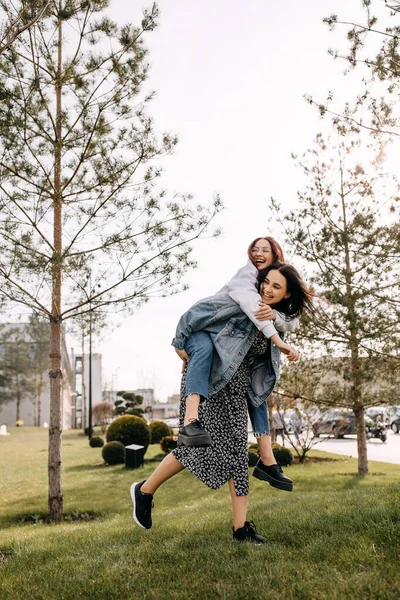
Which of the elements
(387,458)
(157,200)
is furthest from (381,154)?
(387,458)

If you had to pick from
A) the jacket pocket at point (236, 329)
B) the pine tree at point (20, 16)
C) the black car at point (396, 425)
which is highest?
the pine tree at point (20, 16)

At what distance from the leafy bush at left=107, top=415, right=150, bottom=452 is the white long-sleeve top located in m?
17.7

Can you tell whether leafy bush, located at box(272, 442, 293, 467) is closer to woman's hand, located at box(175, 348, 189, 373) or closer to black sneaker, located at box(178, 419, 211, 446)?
woman's hand, located at box(175, 348, 189, 373)

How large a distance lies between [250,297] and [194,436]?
0.93m

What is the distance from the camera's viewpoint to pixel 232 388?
149 inches

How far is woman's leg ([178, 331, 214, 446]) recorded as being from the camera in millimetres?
3342

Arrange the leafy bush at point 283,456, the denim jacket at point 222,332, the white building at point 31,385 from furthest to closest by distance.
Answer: the white building at point 31,385 < the leafy bush at point 283,456 < the denim jacket at point 222,332

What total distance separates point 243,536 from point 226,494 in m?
8.74

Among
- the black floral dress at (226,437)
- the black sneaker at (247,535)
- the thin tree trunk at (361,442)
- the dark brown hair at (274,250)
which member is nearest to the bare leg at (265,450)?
the black floral dress at (226,437)

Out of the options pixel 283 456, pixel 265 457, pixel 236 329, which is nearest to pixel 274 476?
pixel 265 457

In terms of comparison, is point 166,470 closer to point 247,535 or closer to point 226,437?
point 226,437

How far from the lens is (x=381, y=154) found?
9602 mm

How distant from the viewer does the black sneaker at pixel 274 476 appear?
371cm

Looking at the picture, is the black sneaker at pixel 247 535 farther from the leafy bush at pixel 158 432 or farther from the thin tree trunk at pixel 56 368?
the leafy bush at pixel 158 432
